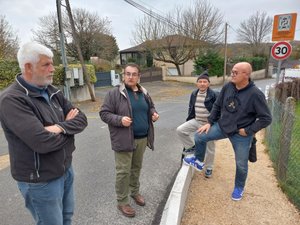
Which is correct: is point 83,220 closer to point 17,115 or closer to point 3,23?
point 17,115

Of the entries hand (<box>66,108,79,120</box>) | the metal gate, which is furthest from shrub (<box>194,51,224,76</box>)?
hand (<box>66,108,79,120</box>)

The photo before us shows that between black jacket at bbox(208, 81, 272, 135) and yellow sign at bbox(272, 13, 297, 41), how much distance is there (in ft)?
12.1

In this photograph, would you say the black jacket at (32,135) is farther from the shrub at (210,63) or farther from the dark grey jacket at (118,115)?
the shrub at (210,63)

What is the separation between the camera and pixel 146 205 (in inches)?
130

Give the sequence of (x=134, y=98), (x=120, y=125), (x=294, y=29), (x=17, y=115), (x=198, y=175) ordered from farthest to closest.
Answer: (x=294, y=29) → (x=198, y=175) → (x=134, y=98) → (x=120, y=125) → (x=17, y=115)

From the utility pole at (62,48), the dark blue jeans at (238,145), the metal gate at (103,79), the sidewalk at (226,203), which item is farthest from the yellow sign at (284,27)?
the metal gate at (103,79)

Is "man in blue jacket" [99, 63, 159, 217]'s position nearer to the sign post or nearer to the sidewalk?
the sidewalk

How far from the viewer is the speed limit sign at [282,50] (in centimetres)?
572

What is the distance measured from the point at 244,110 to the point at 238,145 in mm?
487

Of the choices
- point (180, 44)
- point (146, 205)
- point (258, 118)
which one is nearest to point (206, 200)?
point (146, 205)

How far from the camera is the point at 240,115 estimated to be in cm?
302

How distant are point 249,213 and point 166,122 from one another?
577 cm

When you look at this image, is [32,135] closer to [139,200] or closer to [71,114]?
[71,114]

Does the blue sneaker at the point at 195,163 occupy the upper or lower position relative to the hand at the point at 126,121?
lower
